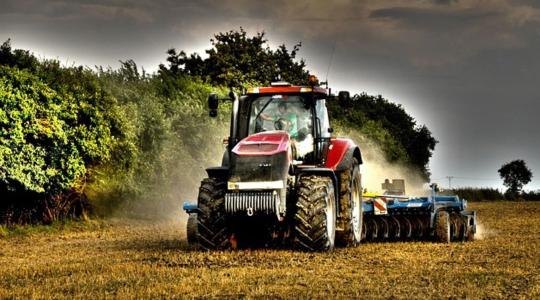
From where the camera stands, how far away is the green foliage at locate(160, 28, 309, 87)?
6844cm

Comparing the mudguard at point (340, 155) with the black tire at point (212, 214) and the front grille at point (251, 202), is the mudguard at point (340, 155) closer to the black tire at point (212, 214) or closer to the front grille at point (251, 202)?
the front grille at point (251, 202)

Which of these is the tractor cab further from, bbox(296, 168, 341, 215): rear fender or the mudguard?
bbox(296, 168, 341, 215): rear fender

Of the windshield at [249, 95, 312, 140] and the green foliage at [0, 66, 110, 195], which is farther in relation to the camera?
the green foliage at [0, 66, 110, 195]

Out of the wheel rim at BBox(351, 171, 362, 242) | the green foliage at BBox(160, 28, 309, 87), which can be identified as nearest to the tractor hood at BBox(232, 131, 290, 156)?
the wheel rim at BBox(351, 171, 362, 242)

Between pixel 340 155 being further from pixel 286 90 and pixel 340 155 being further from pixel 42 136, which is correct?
pixel 42 136

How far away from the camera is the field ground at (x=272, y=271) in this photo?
523 inches

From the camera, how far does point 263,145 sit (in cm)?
1864

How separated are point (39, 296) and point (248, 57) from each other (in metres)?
57.6

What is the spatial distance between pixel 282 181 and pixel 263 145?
2.76 feet

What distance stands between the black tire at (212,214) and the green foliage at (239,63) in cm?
4696

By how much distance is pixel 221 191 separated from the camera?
18750mm

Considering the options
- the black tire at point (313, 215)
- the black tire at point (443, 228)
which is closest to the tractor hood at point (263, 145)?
the black tire at point (313, 215)

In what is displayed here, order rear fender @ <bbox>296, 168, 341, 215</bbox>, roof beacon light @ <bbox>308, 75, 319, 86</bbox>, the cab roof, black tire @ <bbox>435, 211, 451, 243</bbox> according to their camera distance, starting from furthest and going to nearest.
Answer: black tire @ <bbox>435, 211, 451, 243</bbox>
the cab roof
roof beacon light @ <bbox>308, 75, 319, 86</bbox>
rear fender @ <bbox>296, 168, 341, 215</bbox>

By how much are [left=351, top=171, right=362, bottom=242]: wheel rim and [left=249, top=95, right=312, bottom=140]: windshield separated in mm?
2106
